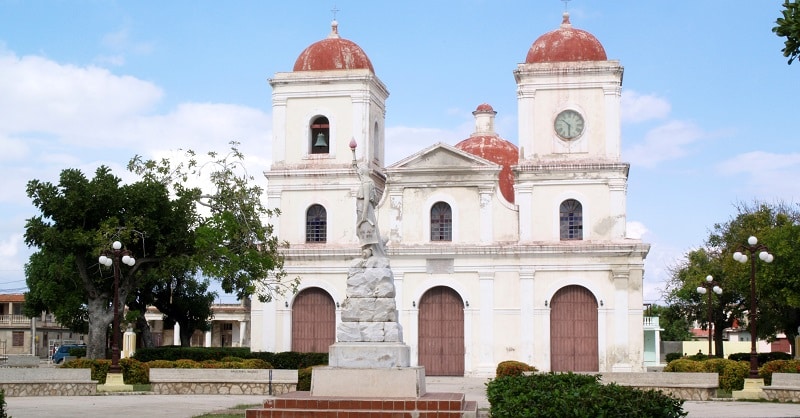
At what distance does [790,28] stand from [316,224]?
28.9 metres

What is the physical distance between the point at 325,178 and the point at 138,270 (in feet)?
24.5

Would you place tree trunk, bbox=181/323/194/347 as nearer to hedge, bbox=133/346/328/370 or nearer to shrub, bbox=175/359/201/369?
hedge, bbox=133/346/328/370

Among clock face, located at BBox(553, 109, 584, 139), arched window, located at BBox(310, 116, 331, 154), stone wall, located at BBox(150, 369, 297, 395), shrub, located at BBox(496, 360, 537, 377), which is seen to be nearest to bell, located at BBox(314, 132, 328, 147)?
arched window, located at BBox(310, 116, 331, 154)

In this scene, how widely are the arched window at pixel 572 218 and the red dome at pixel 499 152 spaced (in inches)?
250

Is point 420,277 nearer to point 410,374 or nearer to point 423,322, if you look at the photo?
point 423,322

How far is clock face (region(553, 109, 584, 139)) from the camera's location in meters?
38.4

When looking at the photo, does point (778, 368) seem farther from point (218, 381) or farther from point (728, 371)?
point (218, 381)

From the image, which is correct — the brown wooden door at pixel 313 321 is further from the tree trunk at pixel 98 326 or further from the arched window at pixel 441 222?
the tree trunk at pixel 98 326

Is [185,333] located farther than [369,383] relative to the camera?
Yes

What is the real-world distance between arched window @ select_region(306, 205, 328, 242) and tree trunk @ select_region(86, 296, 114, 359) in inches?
301

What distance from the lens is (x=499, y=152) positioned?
4566 cm

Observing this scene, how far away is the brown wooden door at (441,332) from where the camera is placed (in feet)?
125

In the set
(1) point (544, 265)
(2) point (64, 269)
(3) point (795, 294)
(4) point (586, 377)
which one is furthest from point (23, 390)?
(3) point (795, 294)

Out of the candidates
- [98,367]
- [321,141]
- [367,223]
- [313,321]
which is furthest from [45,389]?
[321,141]
